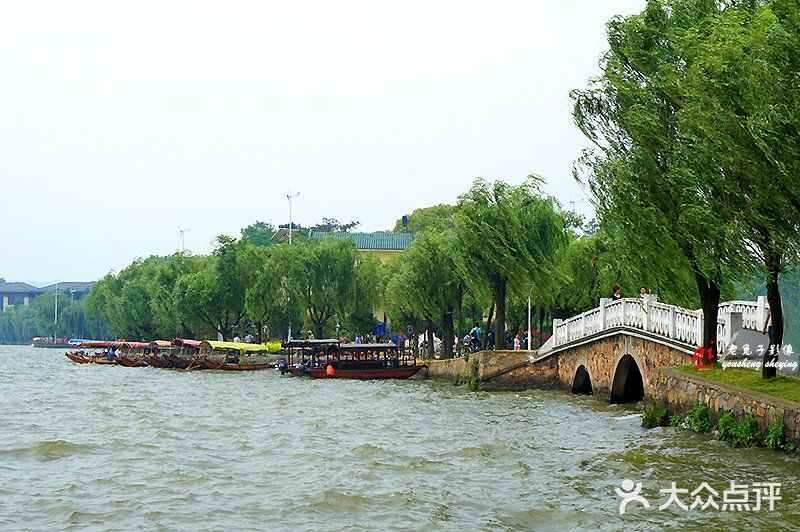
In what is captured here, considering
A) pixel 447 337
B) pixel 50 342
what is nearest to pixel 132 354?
pixel 447 337

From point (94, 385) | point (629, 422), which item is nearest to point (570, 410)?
point (629, 422)

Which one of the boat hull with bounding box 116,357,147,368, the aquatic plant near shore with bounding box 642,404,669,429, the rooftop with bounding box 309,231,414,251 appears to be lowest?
the boat hull with bounding box 116,357,147,368

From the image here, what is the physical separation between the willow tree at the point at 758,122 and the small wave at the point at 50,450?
12.8 metres

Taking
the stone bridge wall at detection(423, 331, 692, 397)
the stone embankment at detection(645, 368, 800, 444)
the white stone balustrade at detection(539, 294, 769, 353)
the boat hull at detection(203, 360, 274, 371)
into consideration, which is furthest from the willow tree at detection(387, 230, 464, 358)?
the stone embankment at detection(645, 368, 800, 444)

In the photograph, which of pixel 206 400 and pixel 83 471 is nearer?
pixel 83 471

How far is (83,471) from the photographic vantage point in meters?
18.2

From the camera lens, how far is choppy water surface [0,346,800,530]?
1408cm

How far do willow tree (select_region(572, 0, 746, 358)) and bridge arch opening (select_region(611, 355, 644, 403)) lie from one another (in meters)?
7.07

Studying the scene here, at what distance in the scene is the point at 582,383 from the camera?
36031 millimetres

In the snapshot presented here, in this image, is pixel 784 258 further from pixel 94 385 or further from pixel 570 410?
pixel 94 385

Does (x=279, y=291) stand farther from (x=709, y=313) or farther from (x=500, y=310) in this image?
(x=709, y=313)

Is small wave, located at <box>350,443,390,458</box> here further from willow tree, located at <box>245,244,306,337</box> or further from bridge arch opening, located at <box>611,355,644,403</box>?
willow tree, located at <box>245,244,306,337</box>

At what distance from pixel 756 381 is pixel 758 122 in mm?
5173

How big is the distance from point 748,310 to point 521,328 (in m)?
37.7
